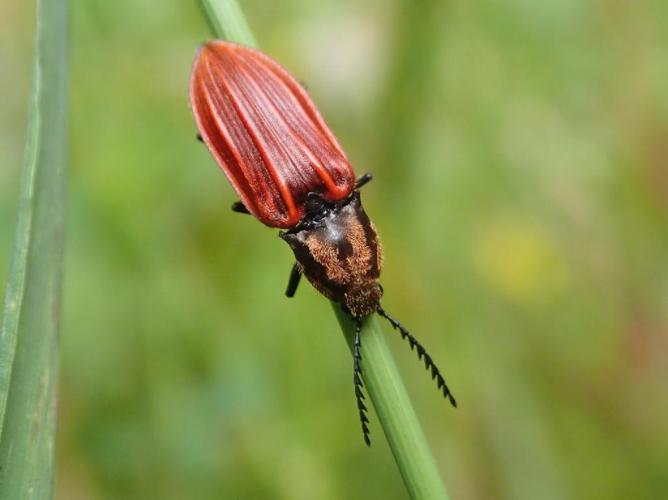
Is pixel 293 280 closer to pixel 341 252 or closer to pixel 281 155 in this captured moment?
pixel 341 252

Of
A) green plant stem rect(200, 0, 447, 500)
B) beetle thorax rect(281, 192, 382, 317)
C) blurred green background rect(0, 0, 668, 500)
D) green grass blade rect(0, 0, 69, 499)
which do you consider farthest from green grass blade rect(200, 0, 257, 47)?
blurred green background rect(0, 0, 668, 500)

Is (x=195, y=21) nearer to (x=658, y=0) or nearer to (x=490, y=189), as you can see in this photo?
(x=490, y=189)

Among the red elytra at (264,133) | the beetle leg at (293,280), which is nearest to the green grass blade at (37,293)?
the red elytra at (264,133)

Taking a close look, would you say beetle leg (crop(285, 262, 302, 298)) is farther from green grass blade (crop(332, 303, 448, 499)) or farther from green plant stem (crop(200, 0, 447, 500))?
green grass blade (crop(332, 303, 448, 499))

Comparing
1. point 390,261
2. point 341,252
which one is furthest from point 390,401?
point 390,261

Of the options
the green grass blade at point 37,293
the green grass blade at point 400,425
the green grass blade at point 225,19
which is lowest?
the green grass blade at point 400,425

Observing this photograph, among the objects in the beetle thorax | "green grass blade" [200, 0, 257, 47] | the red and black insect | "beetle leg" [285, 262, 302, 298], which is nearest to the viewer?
"green grass blade" [200, 0, 257, 47]

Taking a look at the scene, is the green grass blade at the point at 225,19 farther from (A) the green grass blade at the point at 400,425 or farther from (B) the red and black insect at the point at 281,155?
(A) the green grass blade at the point at 400,425
